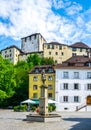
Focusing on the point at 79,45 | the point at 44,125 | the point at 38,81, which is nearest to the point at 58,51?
A: the point at 79,45

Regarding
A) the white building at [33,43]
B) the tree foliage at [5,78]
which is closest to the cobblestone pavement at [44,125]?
the tree foliage at [5,78]

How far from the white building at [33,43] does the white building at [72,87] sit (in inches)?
3056

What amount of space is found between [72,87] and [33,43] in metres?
82.6

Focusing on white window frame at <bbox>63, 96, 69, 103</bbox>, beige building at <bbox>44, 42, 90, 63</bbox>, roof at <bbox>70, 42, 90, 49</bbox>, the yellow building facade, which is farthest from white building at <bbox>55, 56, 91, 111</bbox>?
roof at <bbox>70, 42, 90, 49</bbox>

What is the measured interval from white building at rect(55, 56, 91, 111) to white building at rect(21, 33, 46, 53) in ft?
255

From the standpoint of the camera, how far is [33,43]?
147250 mm

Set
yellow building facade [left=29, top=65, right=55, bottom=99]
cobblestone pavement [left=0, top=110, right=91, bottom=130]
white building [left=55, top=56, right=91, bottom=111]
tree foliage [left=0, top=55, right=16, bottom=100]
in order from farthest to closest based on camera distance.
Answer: yellow building facade [left=29, top=65, right=55, bottom=99] < white building [left=55, top=56, right=91, bottom=111] < tree foliage [left=0, top=55, right=16, bottom=100] < cobblestone pavement [left=0, top=110, right=91, bottom=130]

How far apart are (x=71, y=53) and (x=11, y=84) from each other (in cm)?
7344

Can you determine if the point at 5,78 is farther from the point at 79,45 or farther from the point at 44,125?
the point at 79,45

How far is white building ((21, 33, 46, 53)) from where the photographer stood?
145 metres

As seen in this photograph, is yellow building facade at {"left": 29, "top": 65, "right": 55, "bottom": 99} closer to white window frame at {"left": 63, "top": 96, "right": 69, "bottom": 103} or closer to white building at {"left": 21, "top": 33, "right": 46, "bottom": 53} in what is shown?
white window frame at {"left": 63, "top": 96, "right": 69, "bottom": 103}

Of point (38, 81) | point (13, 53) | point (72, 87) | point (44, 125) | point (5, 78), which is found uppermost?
point (13, 53)

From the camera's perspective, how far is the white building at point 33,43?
14512 cm

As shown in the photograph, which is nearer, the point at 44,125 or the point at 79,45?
the point at 44,125
